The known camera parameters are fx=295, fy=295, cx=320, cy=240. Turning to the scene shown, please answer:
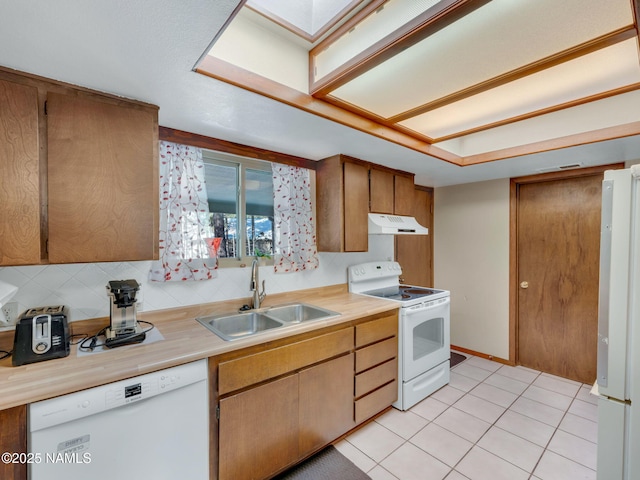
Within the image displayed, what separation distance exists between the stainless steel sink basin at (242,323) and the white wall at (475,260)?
108 inches

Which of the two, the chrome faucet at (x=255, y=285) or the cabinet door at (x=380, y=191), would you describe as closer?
the chrome faucet at (x=255, y=285)

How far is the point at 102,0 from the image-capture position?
0.90 m

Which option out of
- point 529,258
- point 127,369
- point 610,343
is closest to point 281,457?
point 127,369

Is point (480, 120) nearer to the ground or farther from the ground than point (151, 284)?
farther from the ground

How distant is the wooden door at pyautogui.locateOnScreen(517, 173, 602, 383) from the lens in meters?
2.93

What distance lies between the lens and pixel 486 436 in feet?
7.14

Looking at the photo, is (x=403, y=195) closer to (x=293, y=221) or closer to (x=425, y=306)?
(x=425, y=306)

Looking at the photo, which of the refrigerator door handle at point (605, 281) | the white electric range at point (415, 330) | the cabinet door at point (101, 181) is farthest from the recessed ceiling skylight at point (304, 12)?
the white electric range at point (415, 330)

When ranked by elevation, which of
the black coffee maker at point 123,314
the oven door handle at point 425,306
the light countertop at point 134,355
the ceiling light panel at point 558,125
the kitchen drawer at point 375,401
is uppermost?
the ceiling light panel at point 558,125

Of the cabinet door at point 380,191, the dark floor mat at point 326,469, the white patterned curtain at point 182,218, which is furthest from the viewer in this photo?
the cabinet door at point 380,191

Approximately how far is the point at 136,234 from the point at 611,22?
92.5 inches

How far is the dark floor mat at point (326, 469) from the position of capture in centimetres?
180

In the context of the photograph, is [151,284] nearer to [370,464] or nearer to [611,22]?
[370,464]

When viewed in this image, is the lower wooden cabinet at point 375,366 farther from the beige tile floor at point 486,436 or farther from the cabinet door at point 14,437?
the cabinet door at point 14,437
